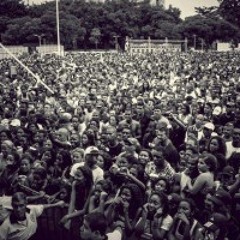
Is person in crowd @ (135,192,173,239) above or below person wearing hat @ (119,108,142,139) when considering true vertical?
below

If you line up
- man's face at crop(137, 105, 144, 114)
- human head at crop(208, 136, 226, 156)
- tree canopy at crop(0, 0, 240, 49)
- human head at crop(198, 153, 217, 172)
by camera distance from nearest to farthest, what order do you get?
human head at crop(198, 153, 217, 172) → human head at crop(208, 136, 226, 156) → man's face at crop(137, 105, 144, 114) → tree canopy at crop(0, 0, 240, 49)

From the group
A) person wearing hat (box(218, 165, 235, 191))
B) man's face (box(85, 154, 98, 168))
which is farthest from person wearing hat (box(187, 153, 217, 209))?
man's face (box(85, 154, 98, 168))

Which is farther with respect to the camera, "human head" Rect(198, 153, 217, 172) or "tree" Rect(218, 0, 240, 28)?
"tree" Rect(218, 0, 240, 28)

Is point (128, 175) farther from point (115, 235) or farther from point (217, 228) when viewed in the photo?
point (217, 228)

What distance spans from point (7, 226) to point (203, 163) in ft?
8.17

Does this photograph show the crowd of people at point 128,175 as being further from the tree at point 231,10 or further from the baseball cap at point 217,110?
the tree at point 231,10

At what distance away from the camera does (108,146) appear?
761 centimetres

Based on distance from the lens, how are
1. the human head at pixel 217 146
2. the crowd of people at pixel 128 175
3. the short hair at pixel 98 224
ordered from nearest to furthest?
the short hair at pixel 98 224
the crowd of people at pixel 128 175
the human head at pixel 217 146

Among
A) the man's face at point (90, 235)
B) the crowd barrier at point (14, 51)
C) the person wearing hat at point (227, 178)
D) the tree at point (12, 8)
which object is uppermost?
the tree at point (12, 8)

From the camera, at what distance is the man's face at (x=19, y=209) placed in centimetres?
429

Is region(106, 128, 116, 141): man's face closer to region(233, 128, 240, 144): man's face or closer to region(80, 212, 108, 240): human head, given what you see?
region(233, 128, 240, 144): man's face

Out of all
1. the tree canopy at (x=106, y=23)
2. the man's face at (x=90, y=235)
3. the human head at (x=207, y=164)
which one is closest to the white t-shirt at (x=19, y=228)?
the man's face at (x=90, y=235)

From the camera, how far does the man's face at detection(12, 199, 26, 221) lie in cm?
429

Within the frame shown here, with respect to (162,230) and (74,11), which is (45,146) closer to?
(162,230)
